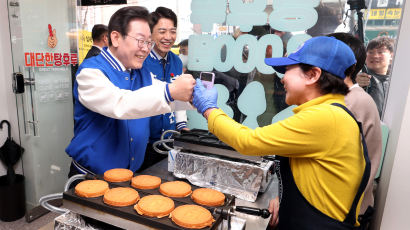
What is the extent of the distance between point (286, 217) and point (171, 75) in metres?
1.47

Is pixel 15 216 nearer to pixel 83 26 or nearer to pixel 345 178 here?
pixel 83 26

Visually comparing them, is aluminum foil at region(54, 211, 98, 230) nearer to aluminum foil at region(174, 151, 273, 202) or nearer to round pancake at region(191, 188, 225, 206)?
round pancake at region(191, 188, 225, 206)

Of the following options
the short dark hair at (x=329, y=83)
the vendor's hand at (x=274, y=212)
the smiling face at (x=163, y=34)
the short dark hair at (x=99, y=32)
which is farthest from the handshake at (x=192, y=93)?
the short dark hair at (x=99, y=32)

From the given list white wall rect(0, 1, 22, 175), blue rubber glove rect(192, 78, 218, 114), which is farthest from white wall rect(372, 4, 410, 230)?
white wall rect(0, 1, 22, 175)

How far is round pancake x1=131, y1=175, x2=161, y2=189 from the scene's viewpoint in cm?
106

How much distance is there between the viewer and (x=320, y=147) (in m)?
0.93

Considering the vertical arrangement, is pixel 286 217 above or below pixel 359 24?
below

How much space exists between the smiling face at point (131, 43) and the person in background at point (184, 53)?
1071mm

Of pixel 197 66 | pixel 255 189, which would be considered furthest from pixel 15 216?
pixel 255 189

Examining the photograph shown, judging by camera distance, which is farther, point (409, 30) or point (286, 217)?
point (409, 30)

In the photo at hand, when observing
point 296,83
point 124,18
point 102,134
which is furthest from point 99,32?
point 296,83

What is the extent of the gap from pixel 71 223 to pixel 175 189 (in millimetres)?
386

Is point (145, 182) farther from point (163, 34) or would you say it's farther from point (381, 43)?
point (381, 43)

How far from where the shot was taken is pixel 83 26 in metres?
3.05
